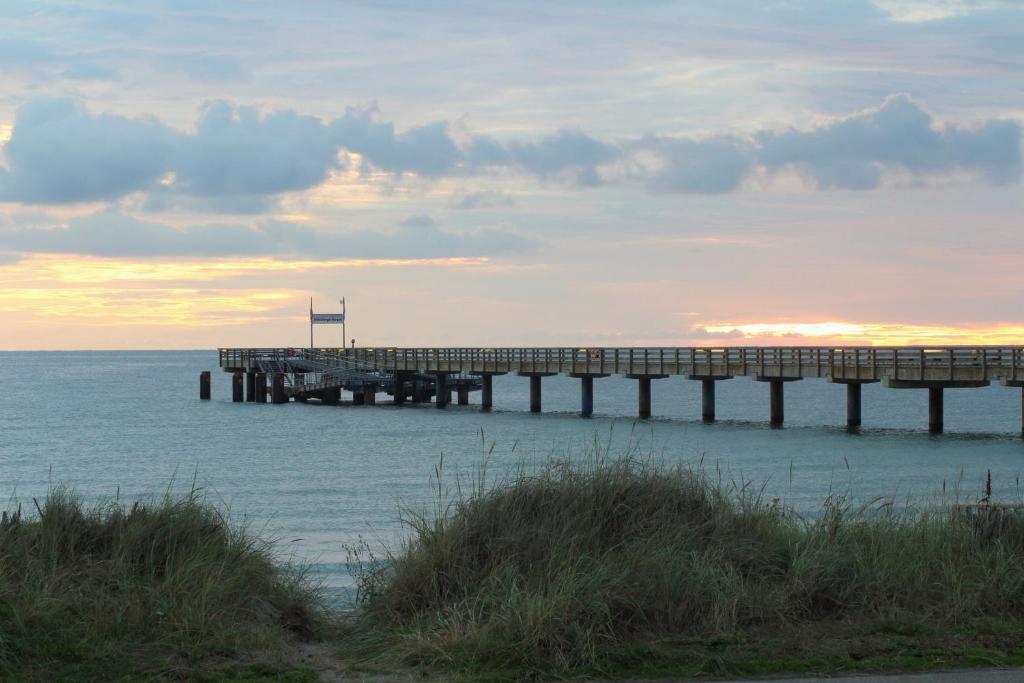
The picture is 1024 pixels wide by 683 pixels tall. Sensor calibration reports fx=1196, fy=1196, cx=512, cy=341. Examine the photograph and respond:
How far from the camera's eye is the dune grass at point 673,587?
29.8 feet

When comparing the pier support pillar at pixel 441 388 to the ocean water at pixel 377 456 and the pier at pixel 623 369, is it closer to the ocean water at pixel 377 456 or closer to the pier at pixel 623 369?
the pier at pixel 623 369

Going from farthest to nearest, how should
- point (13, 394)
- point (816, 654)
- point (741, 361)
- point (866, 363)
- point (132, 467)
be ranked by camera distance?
1. point (13, 394)
2. point (741, 361)
3. point (866, 363)
4. point (132, 467)
5. point (816, 654)

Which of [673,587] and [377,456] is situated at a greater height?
[673,587]

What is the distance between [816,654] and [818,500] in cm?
1927

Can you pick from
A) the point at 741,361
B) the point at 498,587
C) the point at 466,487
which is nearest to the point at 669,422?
the point at 741,361

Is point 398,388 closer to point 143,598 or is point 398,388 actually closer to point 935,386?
point 935,386

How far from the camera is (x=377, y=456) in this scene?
41750mm

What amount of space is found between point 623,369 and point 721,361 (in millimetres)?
6338

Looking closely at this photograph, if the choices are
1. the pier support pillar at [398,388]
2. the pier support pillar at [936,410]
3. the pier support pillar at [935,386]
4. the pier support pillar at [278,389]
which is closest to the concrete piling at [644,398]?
the pier support pillar at [935,386]

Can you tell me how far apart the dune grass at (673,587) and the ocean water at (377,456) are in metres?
1.97

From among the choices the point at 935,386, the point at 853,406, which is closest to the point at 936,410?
the point at 935,386

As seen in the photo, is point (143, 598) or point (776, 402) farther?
point (776, 402)

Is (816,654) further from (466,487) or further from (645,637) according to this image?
(466,487)

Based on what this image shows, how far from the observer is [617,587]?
32.2ft
